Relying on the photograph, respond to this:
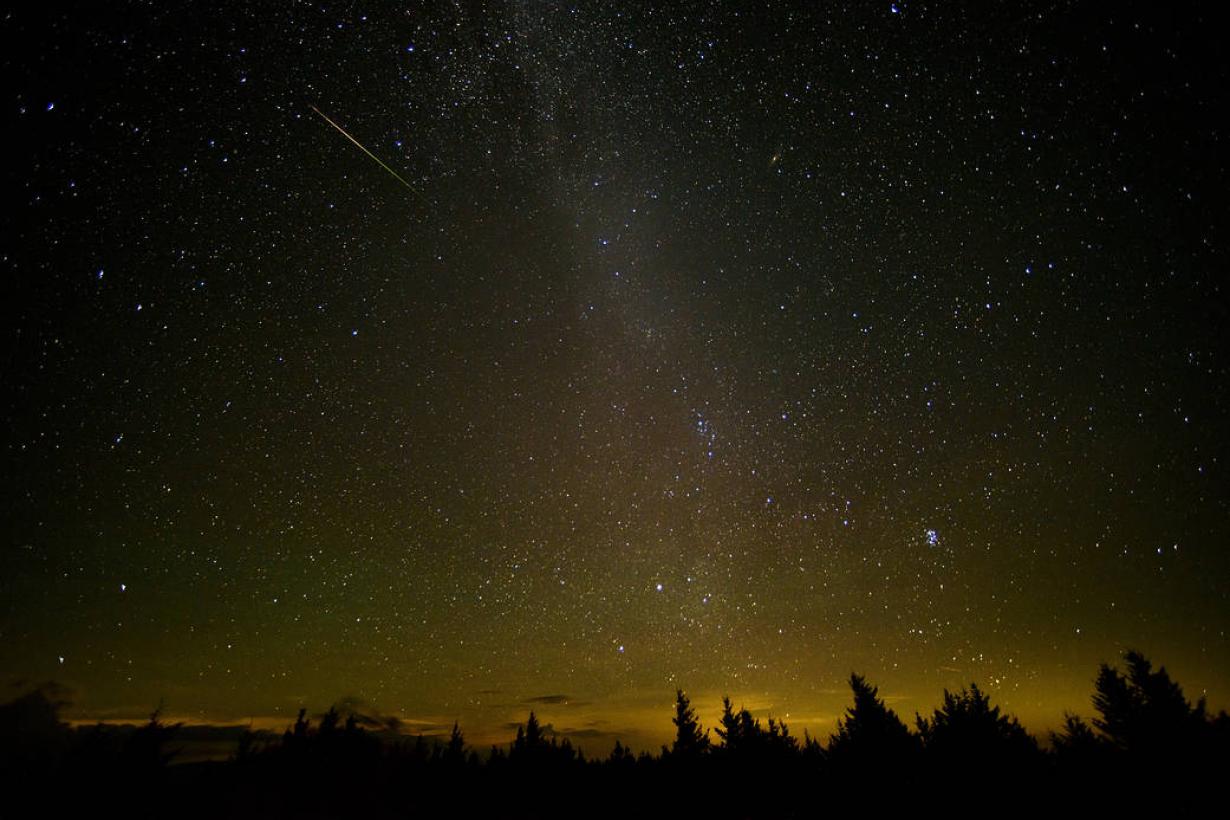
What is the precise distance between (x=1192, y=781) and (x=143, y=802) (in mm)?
55169

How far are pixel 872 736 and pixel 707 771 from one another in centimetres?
1403

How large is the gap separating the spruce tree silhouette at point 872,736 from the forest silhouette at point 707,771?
7cm

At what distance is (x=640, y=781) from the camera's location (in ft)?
132

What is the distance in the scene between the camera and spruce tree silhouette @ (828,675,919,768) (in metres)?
23.2

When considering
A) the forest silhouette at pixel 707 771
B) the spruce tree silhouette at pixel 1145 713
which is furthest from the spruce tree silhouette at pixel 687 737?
the spruce tree silhouette at pixel 1145 713

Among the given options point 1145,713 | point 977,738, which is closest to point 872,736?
point 977,738

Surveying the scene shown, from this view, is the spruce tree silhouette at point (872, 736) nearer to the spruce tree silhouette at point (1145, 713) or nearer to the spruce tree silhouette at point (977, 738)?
the spruce tree silhouette at point (977, 738)

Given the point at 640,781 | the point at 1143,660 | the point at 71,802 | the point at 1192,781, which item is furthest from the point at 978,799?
the point at 71,802

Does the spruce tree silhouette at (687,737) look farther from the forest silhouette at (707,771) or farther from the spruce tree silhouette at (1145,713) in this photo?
the spruce tree silhouette at (1145,713)

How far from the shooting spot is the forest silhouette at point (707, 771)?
793 inches

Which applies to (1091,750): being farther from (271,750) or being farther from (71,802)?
(271,750)

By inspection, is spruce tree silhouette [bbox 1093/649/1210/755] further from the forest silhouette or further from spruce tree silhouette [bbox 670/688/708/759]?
spruce tree silhouette [bbox 670/688/708/759]

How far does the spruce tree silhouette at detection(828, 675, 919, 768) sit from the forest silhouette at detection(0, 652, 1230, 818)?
0.07 metres

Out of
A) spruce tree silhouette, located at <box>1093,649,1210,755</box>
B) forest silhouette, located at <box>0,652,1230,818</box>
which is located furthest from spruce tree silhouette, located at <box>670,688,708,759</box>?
spruce tree silhouette, located at <box>1093,649,1210,755</box>
